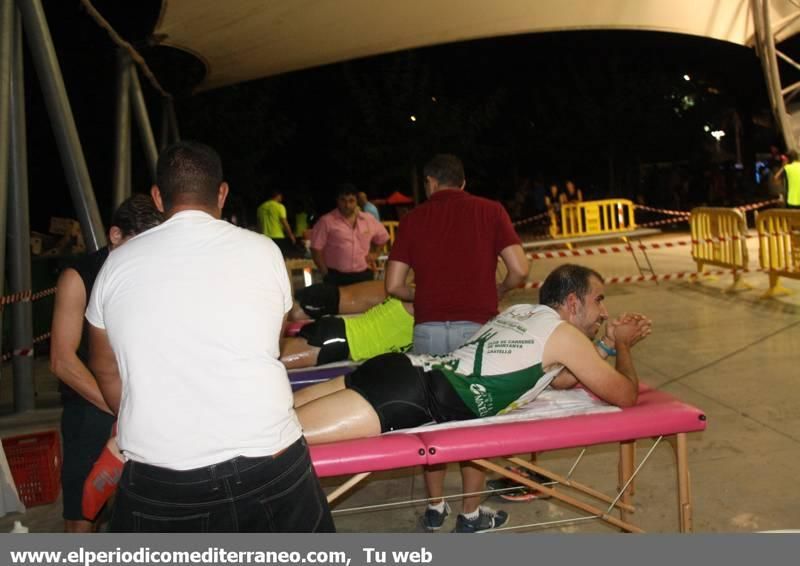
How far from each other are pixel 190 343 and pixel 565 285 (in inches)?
84.5

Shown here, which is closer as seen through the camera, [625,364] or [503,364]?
[503,364]

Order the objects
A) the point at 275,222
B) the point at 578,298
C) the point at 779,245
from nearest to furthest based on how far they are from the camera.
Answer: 1. the point at 578,298
2. the point at 779,245
3. the point at 275,222

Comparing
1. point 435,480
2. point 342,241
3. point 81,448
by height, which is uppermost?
point 342,241

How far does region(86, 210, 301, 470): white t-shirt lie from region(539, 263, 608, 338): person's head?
1935mm

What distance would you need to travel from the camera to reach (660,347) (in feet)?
26.3

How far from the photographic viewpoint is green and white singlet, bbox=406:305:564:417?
11.3ft

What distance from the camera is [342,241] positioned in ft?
26.7

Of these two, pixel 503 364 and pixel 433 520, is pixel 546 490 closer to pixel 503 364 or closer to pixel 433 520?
pixel 503 364

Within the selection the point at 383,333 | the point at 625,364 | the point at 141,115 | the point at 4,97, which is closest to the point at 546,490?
the point at 625,364

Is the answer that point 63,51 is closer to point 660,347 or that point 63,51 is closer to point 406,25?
point 406,25

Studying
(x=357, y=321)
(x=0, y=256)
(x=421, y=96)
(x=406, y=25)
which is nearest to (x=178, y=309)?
(x=357, y=321)

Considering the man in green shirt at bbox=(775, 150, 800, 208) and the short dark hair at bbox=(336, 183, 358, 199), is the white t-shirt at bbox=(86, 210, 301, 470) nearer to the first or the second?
the short dark hair at bbox=(336, 183, 358, 199)

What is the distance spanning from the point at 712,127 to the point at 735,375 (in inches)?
1369

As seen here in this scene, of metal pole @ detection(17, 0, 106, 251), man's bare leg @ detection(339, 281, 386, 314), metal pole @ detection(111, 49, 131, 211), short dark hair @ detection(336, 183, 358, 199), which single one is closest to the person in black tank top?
man's bare leg @ detection(339, 281, 386, 314)
